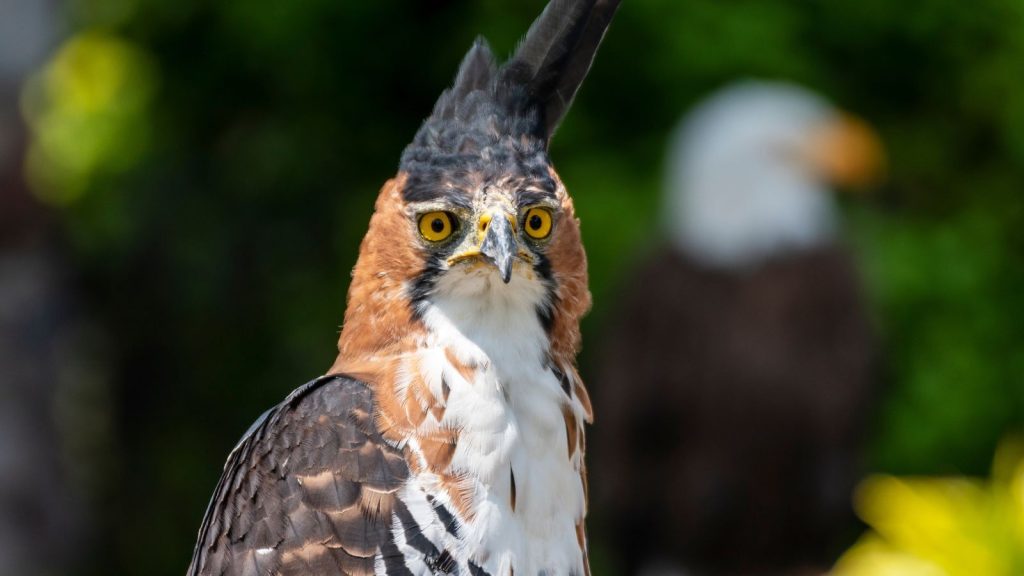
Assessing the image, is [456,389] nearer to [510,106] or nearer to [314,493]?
[314,493]

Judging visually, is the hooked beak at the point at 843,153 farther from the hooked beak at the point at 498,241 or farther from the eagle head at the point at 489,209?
the hooked beak at the point at 498,241

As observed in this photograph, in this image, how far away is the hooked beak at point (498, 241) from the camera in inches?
90.4

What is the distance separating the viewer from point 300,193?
6.98 metres

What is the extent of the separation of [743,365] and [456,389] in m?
3.17

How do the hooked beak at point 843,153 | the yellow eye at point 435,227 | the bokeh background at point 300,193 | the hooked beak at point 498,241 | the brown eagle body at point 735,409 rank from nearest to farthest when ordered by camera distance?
1. the hooked beak at point 498,241
2. the yellow eye at point 435,227
3. the brown eagle body at point 735,409
4. the hooked beak at point 843,153
5. the bokeh background at point 300,193

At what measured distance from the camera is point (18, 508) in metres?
6.45

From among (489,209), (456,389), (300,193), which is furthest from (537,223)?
(300,193)

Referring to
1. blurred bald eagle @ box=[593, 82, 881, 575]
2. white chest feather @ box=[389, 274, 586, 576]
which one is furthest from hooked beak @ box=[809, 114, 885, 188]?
white chest feather @ box=[389, 274, 586, 576]

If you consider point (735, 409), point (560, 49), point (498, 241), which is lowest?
point (735, 409)

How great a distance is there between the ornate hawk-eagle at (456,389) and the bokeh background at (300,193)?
3383 mm

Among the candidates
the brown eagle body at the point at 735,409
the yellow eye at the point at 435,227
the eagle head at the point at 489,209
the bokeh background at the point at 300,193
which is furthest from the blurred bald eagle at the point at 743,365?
the yellow eye at the point at 435,227

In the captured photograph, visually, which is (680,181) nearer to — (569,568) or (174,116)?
(174,116)

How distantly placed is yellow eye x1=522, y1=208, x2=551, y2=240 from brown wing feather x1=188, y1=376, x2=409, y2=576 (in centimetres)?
38

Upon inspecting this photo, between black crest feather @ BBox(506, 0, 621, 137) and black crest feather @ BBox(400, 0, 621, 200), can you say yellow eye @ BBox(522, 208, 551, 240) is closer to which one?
black crest feather @ BBox(400, 0, 621, 200)
